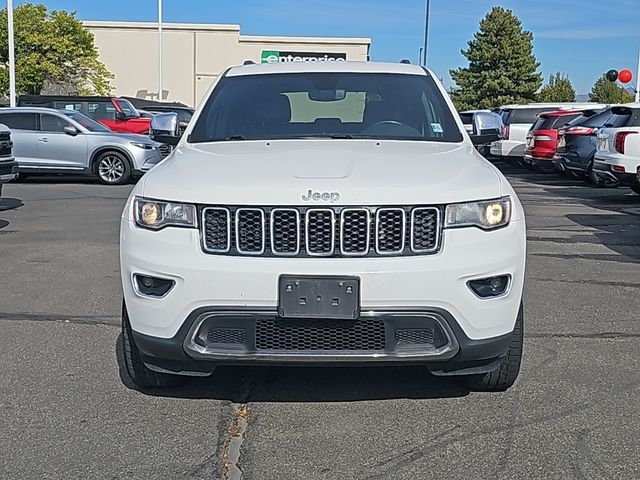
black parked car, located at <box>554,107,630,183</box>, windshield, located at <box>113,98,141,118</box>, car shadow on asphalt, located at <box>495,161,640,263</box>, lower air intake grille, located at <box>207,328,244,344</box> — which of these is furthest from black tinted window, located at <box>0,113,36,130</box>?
lower air intake grille, located at <box>207,328,244,344</box>

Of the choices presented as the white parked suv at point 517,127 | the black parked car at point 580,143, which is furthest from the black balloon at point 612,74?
the black parked car at point 580,143

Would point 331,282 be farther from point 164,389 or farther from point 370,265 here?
point 164,389

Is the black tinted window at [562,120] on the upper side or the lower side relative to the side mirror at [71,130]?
upper

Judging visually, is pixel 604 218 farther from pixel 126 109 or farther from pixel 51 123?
pixel 126 109

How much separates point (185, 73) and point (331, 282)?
56.6 m

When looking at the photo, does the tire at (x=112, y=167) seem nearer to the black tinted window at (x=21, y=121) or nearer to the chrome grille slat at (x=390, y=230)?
Result: the black tinted window at (x=21, y=121)

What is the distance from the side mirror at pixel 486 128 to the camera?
18.9 feet

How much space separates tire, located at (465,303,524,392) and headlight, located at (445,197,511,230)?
50cm

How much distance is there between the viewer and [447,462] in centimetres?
372

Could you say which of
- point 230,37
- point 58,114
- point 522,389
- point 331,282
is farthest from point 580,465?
point 230,37

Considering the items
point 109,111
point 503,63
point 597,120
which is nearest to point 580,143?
point 597,120

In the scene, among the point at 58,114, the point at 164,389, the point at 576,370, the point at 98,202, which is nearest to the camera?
the point at 164,389

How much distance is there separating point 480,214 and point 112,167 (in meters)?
14.1

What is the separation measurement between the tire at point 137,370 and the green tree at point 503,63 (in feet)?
177
